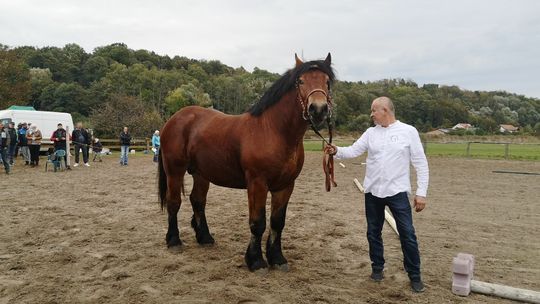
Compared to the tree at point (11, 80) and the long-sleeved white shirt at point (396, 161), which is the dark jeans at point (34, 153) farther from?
the tree at point (11, 80)

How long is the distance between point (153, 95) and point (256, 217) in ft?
205

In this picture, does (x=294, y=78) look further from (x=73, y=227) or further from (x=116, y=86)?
(x=116, y=86)

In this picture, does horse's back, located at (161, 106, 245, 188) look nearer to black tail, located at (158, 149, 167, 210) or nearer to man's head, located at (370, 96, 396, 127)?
black tail, located at (158, 149, 167, 210)

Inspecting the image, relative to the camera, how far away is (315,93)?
11.5ft

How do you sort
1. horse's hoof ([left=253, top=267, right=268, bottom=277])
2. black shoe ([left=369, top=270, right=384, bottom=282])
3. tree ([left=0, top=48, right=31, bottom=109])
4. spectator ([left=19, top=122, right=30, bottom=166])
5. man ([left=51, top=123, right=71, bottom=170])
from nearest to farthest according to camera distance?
black shoe ([left=369, top=270, right=384, bottom=282])
horse's hoof ([left=253, top=267, right=268, bottom=277])
man ([left=51, top=123, right=71, bottom=170])
spectator ([left=19, top=122, right=30, bottom=166])
tree ([left=0, top=48, right=31, bottom=109])

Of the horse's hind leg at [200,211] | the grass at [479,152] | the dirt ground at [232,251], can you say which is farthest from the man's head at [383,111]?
the grass at [479,152]

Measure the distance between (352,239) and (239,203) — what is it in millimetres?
3337

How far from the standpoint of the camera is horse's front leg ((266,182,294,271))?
4.12 meters

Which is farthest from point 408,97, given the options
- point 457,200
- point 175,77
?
point 457,200

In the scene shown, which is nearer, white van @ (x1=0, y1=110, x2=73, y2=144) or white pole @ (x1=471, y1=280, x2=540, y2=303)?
white pole @ (x1=471, y1=280, x2=540, y2=303)

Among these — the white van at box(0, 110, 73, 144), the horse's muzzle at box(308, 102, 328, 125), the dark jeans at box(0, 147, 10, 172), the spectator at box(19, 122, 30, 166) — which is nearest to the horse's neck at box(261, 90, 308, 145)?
the horse's muzzle at box(308, 102, 328, 125)

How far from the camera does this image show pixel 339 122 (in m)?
55.8

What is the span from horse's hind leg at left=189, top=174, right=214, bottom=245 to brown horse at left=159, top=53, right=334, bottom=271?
0.32 meters

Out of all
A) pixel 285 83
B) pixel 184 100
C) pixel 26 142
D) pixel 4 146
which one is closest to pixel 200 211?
pixel 285 83
